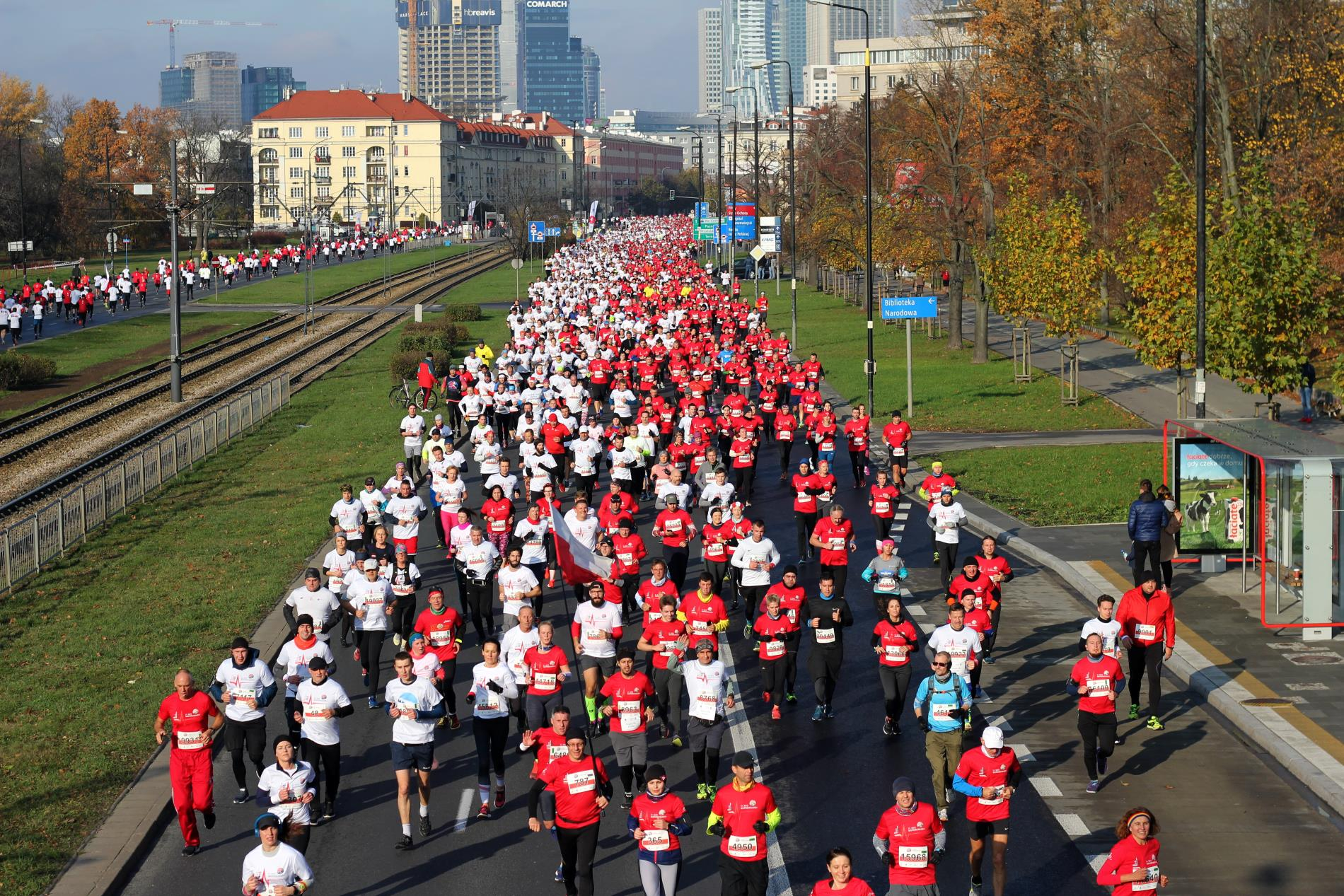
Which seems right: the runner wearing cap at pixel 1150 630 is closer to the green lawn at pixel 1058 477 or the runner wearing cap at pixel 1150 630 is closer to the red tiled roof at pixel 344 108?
the green lawn at pixel 1058 477

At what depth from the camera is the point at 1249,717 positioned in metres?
15.4

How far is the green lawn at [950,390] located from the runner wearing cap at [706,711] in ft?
78.2

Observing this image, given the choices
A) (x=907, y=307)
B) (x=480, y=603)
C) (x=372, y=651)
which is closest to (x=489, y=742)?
(x=372, y=651)

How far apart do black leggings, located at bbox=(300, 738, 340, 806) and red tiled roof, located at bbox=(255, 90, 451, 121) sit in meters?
168

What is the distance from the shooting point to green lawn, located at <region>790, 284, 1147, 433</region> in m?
37.5

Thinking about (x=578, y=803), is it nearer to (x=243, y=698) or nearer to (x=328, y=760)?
(x=328, y=760)

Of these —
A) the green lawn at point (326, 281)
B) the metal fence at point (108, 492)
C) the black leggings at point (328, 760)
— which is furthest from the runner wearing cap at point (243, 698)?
the green lawn at point (326, 281)

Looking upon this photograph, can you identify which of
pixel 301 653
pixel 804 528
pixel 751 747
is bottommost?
pixel 751 747

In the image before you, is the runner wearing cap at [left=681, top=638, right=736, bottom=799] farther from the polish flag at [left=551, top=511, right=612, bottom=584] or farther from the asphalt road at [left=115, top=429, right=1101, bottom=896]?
the polish flag at [left=551, top=511, right=612, bottom=584]

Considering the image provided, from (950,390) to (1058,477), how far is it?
46.6 feet

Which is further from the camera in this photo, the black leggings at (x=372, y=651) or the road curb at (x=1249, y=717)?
the black leggings at (x=372, y=651)

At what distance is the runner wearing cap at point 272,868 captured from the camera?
9820 mm

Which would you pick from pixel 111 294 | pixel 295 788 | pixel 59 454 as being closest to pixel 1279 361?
pixel 295 788

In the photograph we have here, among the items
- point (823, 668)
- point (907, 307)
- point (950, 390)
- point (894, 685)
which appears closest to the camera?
point (894, 685)
